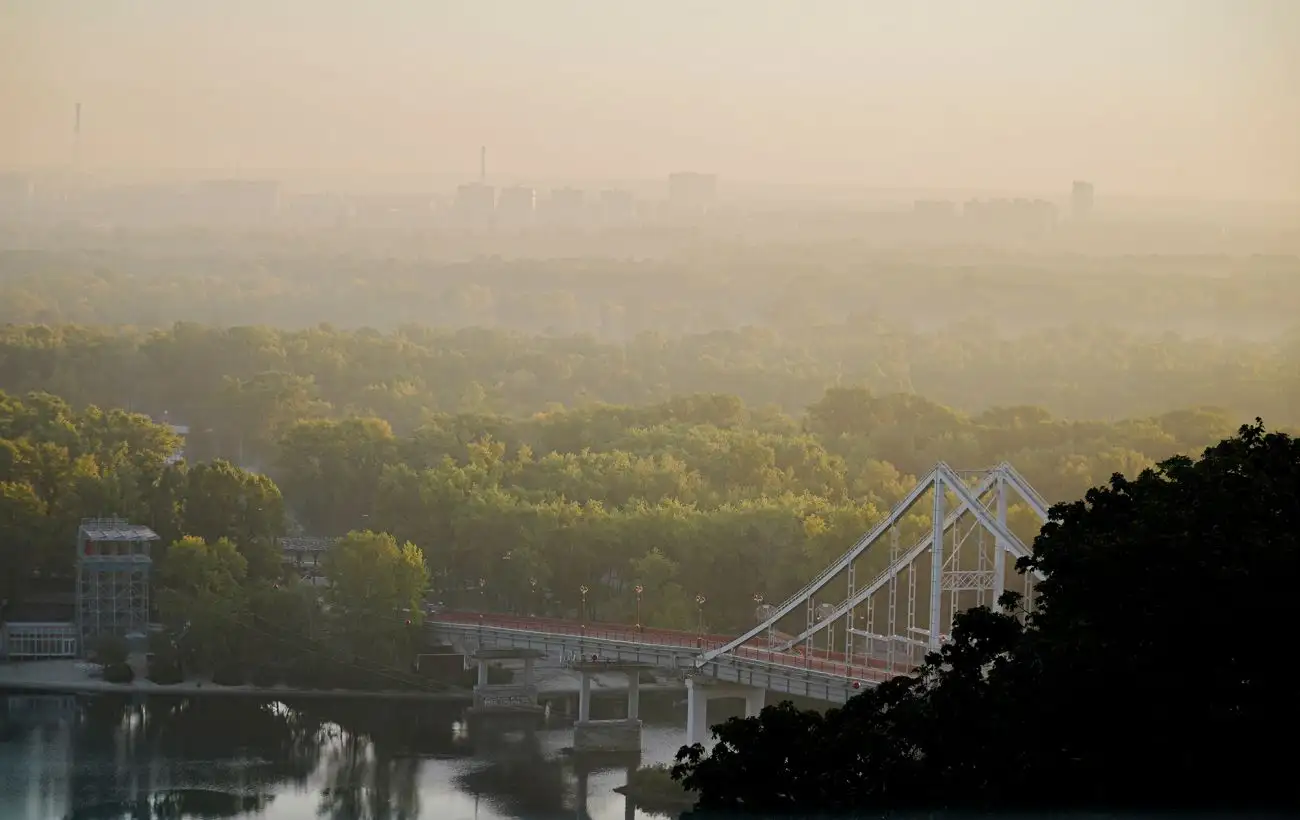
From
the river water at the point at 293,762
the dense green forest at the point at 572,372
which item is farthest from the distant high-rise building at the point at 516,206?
the river water at the point at 293,762

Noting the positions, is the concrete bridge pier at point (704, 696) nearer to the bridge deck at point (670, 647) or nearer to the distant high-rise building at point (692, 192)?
the bridge deck at point (670, 647)

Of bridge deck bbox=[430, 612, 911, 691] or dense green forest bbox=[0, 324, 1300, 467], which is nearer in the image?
bridge deck bbox=[430, 612, 911, 691]

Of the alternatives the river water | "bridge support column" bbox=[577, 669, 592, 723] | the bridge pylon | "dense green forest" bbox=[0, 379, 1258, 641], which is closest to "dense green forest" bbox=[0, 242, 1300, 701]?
"dense green forest" bbox=[0, 379, 1258, 641]

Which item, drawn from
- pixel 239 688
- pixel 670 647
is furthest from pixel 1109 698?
pixel 239 688

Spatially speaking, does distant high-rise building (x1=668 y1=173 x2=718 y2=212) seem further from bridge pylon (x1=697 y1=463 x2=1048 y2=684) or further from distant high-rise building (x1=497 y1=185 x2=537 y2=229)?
bridge pylon (x1=697 y1=463 x2=1048 y2=684)

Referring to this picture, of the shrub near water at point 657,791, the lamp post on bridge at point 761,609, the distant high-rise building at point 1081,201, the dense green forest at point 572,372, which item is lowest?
the shrub near water at point 657,791

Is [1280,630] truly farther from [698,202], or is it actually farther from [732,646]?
[698,202]
